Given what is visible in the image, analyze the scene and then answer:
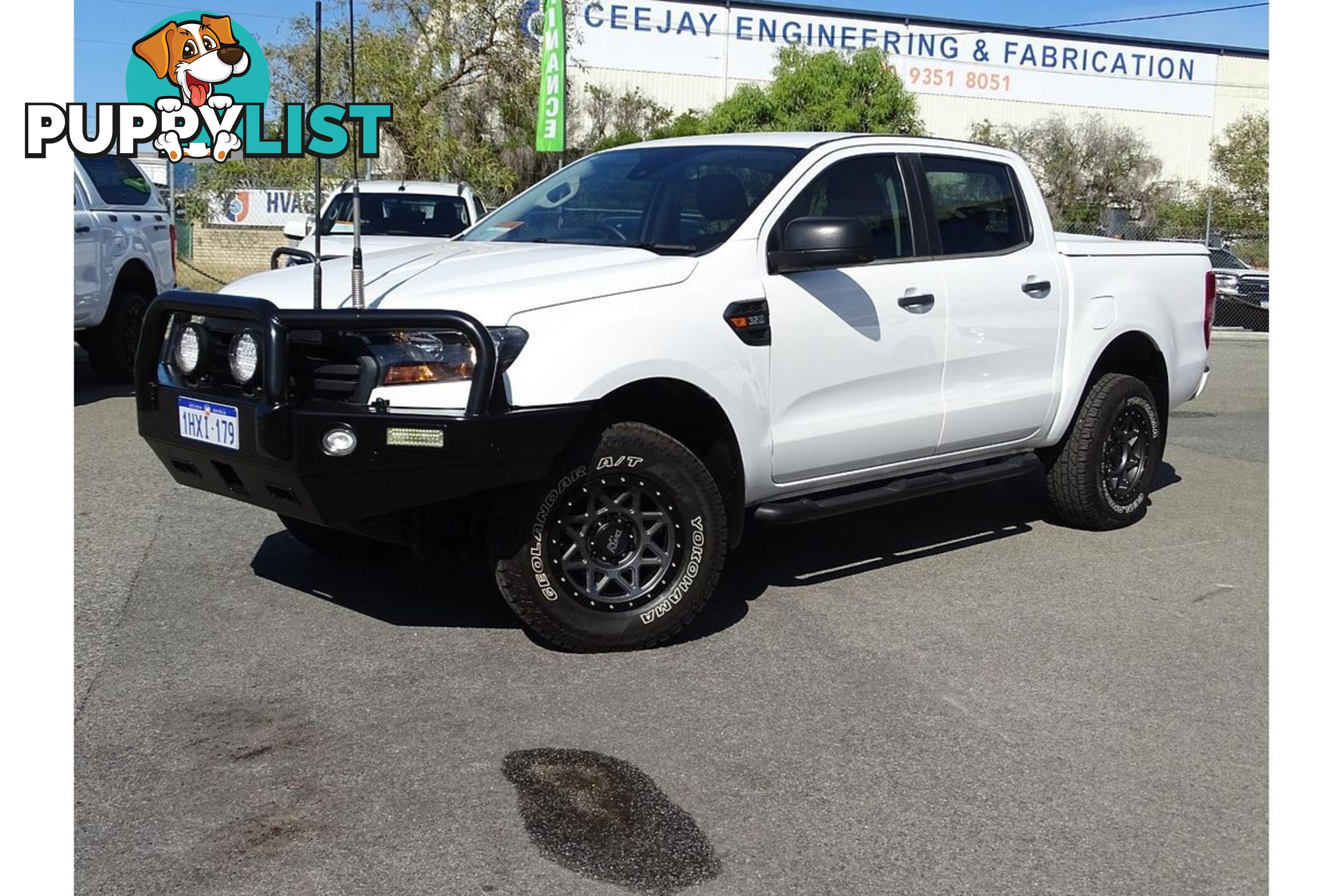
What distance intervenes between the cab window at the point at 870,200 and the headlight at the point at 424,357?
173cm

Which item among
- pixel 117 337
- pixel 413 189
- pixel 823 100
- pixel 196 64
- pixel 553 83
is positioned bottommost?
pixel 117 337

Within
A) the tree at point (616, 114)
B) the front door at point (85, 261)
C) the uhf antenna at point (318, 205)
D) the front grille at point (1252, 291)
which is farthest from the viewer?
the tree at point (616, 114)

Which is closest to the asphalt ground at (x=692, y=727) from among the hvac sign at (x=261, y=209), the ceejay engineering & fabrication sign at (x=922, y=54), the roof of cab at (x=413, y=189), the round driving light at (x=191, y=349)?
the round driving light at (x=191, y=349)

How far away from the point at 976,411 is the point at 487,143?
25.4 metres

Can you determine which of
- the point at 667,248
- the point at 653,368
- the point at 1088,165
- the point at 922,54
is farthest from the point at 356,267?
the point at 922,54

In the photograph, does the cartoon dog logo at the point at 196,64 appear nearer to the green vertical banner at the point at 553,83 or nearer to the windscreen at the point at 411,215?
the green vertical banner at the point at 553,83

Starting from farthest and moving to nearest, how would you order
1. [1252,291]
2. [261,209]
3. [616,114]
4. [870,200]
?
[616,114], [261,209], [1252,291], [870,200]

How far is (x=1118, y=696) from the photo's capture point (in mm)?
4777

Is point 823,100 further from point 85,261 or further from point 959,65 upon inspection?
point 85,261

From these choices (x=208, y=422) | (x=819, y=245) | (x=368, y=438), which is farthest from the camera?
(x=819, y=245)

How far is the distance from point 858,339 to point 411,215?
826cm

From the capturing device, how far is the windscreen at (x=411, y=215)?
12859 mm

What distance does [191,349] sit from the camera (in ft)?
16.1

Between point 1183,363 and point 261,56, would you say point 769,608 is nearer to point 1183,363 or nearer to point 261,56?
point 1183,363
